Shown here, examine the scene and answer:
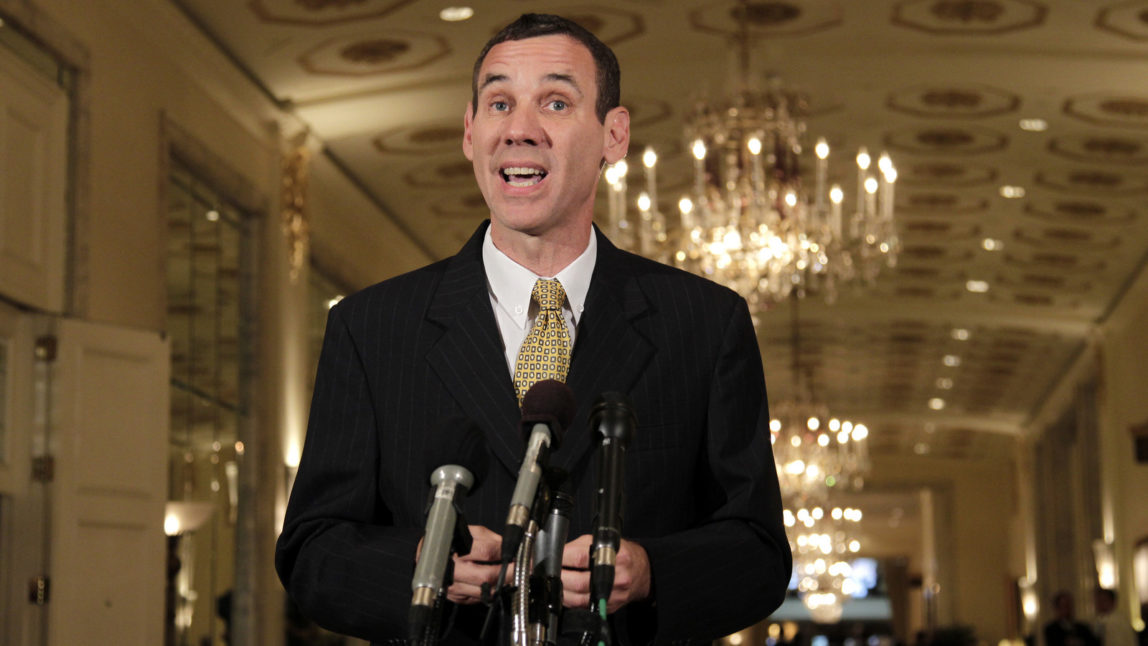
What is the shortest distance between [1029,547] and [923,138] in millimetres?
18891

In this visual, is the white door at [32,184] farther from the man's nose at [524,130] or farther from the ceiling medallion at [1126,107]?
the ceiling medallion at [1126,107]

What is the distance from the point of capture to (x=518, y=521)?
1.72 m

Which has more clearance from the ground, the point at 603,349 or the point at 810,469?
the point at 810,469

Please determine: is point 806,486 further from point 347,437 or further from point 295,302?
point 347,437

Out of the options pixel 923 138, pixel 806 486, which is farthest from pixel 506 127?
pixel 806 486

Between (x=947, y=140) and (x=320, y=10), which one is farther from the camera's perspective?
(x=947, y=140)

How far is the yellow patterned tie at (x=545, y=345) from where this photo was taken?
7.35 ft

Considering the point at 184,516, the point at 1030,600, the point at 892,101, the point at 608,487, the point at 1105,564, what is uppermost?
the point at 892,101

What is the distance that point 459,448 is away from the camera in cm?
180

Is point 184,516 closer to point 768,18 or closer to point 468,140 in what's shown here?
point 768,18

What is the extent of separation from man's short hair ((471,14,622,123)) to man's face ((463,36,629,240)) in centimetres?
1

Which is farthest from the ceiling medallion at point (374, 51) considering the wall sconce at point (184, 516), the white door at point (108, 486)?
the wall sconce at point (184, 516)

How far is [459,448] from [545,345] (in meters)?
0.48

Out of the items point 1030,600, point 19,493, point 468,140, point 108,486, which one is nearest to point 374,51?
point 108,486
